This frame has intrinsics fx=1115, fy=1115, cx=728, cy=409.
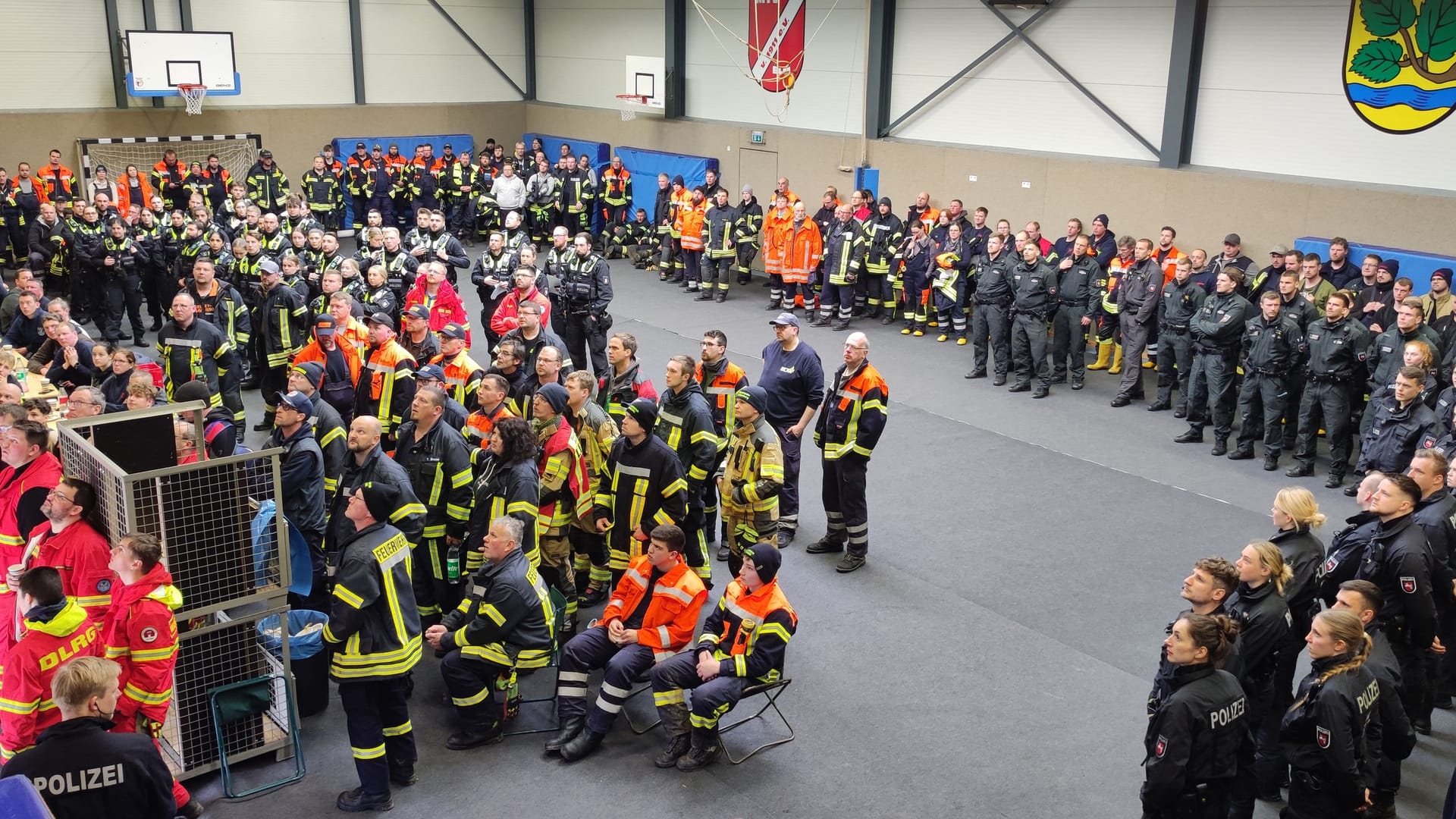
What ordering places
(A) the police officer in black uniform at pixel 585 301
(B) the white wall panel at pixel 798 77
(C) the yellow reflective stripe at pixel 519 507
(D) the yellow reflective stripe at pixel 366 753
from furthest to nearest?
1. (B) the white wall panel at pixel 798 77
2. (A) the police officer in black uniform at pixel 585 301
3. (C) the yellow reflective stripe at pixel 519 507
4. (D) the yellow reflective stripe at pixel 366 753

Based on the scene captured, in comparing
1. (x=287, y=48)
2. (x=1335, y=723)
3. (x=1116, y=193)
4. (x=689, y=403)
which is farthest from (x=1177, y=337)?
(x=287, y=48)

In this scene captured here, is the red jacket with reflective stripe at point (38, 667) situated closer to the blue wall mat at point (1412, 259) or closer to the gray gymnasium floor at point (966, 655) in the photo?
the gray gymnasium floor at point (966, 655)

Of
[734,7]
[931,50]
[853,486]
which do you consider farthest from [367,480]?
[734,7]

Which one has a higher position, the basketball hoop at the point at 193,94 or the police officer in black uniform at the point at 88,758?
the basketball hoop at the point at 193,94

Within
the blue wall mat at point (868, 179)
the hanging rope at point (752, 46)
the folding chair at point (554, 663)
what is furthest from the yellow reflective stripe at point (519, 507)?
the hanging rope at point (752, 46)

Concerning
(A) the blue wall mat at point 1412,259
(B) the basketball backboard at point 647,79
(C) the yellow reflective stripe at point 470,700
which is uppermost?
(B) the basketball backboard at point 647,79

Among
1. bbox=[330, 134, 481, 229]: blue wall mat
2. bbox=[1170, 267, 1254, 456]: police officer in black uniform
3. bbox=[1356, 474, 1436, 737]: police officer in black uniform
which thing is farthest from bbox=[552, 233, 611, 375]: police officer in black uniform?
bbox=[330, 134, 481, 229]: blue wall mat

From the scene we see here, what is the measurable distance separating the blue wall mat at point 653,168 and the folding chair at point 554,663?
15.9 m

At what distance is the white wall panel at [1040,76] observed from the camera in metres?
15.7

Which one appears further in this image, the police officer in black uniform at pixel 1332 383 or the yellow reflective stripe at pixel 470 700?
the police officer in black uniform at pixel 1332 383

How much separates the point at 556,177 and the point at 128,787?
20737 mm

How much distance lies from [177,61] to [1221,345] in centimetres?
1986

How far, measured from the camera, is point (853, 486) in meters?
8.81

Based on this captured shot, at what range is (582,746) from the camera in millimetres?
6406
